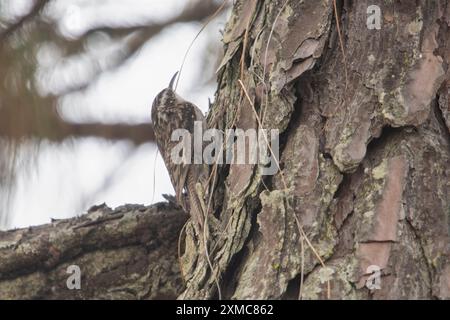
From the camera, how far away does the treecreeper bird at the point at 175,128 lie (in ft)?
8.93

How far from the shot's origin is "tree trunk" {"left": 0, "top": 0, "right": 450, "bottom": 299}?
149 centimetres

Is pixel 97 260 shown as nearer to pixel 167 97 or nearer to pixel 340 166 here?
pixel 340 166

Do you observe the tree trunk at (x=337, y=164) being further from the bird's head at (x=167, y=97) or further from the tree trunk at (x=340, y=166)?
the bird's head at (x=167, y=97)

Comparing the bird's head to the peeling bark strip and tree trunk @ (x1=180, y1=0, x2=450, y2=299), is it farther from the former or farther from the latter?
tree trunk @ (x1=180, y1=0, x2=450, y2=299)

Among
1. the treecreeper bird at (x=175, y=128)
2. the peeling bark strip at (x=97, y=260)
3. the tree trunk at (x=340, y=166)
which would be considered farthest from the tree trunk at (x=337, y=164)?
the treecreeper bird at (x=175, y=128)

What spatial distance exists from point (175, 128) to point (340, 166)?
1.57 m

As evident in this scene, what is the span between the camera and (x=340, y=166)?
161cm

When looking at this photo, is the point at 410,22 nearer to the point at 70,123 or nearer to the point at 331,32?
the point at 331,32

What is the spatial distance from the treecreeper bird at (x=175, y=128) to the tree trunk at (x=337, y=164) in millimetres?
725

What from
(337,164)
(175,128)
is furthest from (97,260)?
(175,128)

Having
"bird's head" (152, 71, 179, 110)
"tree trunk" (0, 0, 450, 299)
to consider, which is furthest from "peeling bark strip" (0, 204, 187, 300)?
"bird's head" (152, 71, 179, 110)

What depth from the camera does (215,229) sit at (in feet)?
5.78
